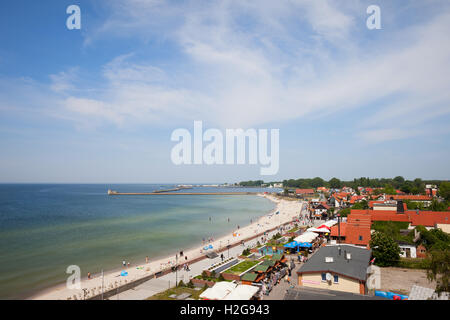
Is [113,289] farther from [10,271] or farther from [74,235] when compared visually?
[74,235]

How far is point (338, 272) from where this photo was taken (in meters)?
16.6

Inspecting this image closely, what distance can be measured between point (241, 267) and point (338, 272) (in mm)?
9485

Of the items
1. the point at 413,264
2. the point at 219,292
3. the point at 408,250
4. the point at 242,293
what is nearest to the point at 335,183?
the point at 408,250

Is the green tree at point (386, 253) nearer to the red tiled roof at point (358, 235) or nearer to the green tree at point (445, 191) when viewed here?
the red tiled roof at point (358, 235)

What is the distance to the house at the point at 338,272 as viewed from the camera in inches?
639

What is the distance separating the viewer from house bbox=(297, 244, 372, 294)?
53.3 ft

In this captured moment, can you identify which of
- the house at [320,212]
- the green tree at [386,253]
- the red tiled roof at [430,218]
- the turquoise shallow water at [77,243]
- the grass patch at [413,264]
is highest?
the red tiled roof at [430,218]

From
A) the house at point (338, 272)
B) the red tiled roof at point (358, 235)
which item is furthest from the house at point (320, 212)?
the house at point (338, 272)

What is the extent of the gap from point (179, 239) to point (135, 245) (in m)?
7.13

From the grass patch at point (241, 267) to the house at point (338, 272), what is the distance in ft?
20.3

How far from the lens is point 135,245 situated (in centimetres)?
3991

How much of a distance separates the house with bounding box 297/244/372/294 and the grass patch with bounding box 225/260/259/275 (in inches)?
243

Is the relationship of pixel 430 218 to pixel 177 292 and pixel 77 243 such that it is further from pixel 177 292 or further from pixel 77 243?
pixel 77 243
